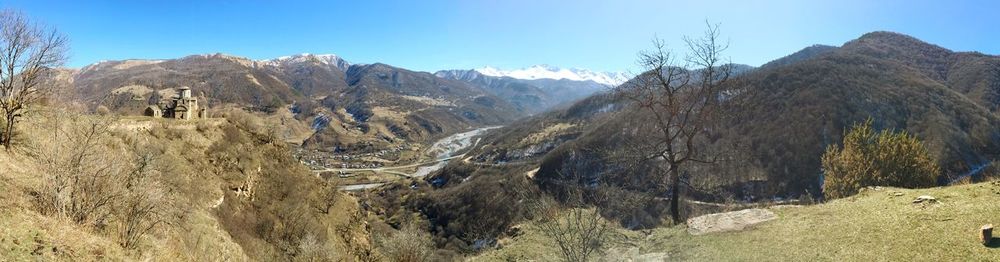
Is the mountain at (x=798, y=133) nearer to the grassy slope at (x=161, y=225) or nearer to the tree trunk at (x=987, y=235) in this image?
the grassy slope at (x=161, y=225)

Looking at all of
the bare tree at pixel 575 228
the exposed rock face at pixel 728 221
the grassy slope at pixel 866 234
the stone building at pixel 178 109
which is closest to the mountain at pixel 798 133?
the stone building at pixel 178 109

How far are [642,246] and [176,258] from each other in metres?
15.7

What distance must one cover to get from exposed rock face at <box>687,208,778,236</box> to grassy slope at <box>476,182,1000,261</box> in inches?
15.0

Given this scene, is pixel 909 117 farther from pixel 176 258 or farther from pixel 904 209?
pixel 176 258

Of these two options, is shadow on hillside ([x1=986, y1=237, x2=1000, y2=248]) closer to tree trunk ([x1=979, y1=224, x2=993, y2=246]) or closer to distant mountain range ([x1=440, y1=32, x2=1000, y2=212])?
tree trunk ([x1=979, y1=224, x2=993, y2=246])

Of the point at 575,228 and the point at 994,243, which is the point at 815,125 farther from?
the point at 575,228

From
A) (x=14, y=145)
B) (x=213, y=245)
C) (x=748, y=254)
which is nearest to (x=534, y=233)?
(x=748, y=254)

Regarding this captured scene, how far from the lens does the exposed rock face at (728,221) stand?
14.2 metres

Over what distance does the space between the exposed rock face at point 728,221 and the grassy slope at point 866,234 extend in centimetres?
38

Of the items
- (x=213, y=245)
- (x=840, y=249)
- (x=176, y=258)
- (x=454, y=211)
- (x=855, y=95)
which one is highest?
(x=855, y=95)

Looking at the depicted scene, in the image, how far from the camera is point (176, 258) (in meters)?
16.4

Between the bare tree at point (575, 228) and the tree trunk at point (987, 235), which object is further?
the bare tree at point (575, 228)

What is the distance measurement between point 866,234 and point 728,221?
13.0 feet

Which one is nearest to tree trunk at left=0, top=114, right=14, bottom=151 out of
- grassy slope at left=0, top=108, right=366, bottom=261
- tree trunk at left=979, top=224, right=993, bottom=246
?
grassy slope at left=0, top=108, right=366, bottom=261
